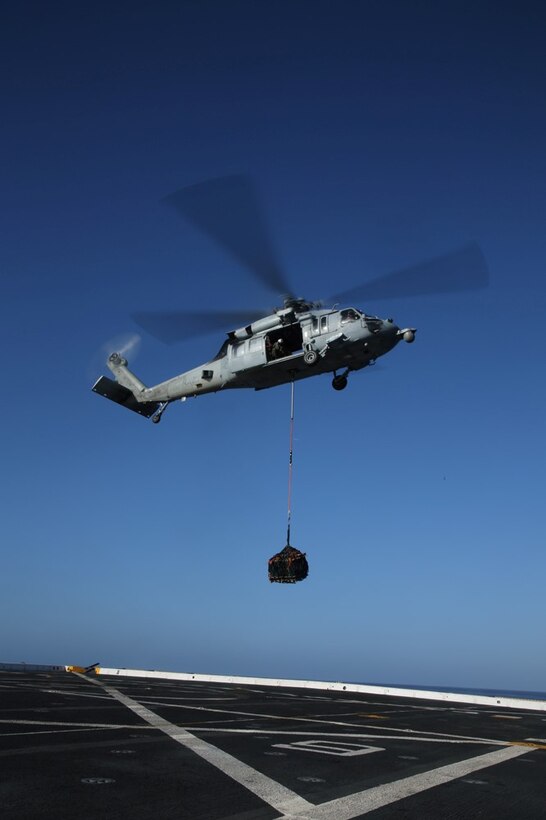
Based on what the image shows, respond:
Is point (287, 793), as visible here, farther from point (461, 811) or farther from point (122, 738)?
point (122, 738)

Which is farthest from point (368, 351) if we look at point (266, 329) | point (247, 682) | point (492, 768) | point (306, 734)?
point (247, 682)

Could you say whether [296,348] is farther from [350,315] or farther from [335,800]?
[335,800]

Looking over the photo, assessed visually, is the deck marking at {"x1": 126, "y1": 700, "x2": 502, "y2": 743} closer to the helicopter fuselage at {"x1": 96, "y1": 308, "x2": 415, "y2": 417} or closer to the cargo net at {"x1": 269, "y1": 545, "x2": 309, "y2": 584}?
the cargo net at {"x1": 269, "y1": 545, "x2": 309, "y2": 584}

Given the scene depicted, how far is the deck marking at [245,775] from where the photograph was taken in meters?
7.81

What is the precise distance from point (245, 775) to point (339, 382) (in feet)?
74.6

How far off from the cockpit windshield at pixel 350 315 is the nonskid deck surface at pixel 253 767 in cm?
1612

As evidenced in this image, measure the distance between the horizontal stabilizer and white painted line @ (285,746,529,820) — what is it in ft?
89.8

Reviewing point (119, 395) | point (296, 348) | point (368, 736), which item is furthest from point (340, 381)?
point (368, 736)

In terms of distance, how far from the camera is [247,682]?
4900 cm

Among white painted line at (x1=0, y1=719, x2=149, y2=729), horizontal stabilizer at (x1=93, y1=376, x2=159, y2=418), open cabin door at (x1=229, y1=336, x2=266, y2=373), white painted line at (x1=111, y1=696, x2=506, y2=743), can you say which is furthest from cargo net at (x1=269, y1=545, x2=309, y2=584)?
white painted line at (x1=0, y1=719, x2=149, y2=729)

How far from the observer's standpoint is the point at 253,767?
34.1 feet

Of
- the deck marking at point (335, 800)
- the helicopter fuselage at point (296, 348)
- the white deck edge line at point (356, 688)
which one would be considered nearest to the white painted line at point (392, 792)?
the deck marking at point (335, 800)

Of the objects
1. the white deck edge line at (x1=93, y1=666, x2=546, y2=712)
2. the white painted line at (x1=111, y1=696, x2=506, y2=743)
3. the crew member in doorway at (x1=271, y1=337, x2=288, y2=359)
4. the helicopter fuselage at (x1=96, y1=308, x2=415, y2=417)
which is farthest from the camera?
the white deck edge line at (x1=93, y1=666, x2=546, y2=712)

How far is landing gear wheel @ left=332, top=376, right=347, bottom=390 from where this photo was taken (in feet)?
102
